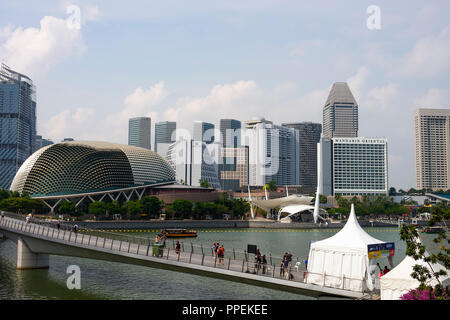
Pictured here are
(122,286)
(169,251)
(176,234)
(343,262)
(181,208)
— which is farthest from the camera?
(181,208)

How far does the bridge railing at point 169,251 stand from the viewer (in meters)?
24.1

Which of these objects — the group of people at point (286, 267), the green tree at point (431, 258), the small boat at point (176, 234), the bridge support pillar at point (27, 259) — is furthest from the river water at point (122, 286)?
the small boat at point (176, 234)

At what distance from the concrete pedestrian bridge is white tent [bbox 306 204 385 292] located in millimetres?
496

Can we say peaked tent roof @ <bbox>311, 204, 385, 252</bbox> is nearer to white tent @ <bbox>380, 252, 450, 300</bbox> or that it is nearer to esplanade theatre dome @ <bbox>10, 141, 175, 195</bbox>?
white tent @ <bbox>380, 252, 450, 300</bbox>

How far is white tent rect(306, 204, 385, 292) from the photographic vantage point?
70.2 ft

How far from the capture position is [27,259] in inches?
1421

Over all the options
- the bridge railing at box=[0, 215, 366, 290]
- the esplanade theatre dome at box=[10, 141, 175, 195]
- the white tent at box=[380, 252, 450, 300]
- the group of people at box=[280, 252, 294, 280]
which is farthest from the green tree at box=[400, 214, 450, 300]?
the esplanade theatre dome at box=[10, 141, 175, 195]

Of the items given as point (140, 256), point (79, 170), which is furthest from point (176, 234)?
point (79, 170)

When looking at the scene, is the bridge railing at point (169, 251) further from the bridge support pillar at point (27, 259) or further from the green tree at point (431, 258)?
the green tree at point (431, 258)

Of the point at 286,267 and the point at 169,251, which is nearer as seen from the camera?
the point at 286,267

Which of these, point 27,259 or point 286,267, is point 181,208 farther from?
point 286,267

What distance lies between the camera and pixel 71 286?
31156 mm

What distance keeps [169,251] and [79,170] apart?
108087 mm
